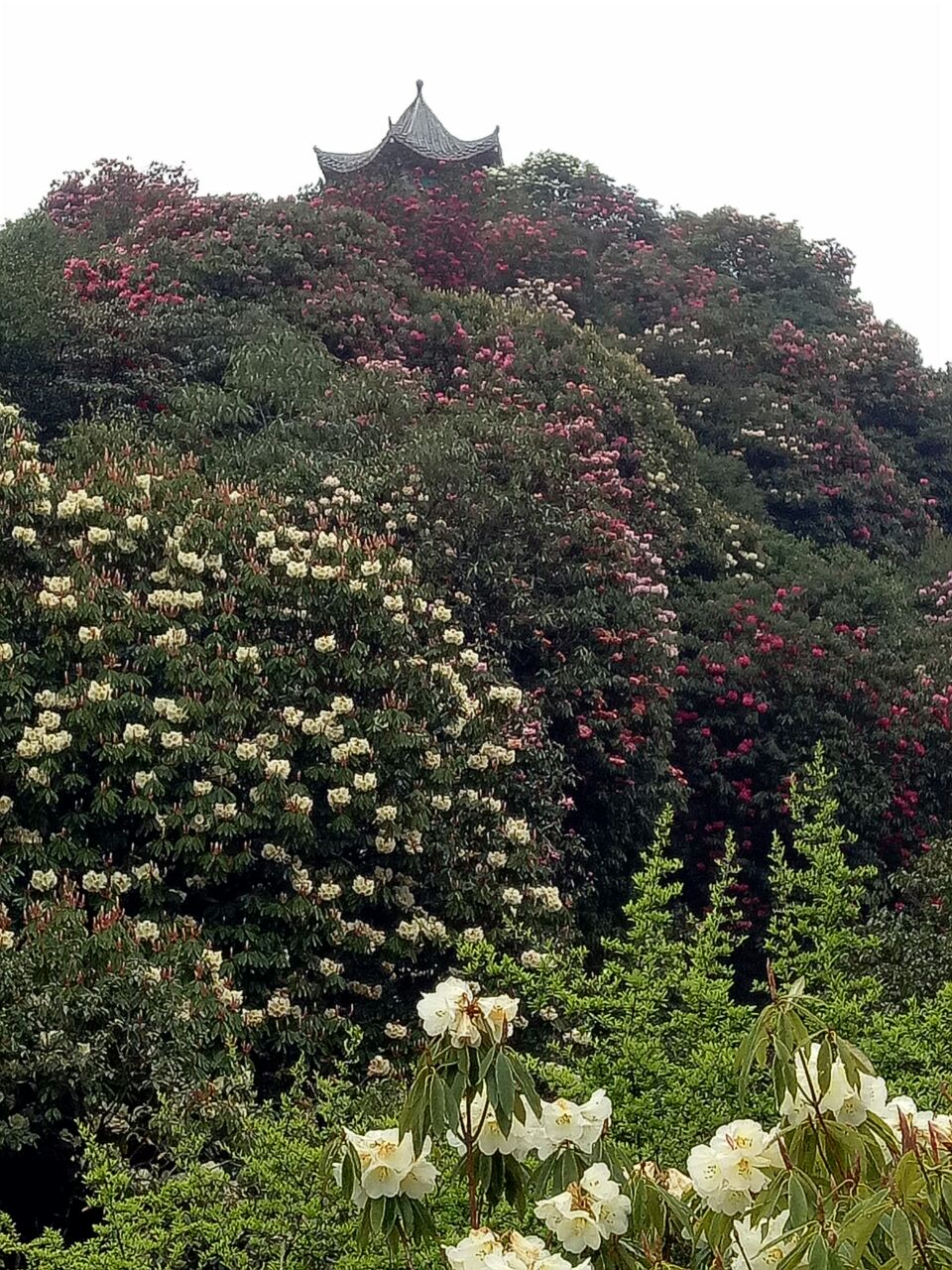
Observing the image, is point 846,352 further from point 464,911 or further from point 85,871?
point 85,871

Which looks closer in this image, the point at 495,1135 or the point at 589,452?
the point at 495,1135

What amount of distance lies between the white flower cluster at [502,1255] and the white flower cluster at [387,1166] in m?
0.28

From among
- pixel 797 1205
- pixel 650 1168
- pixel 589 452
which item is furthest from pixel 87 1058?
pixel 589 452

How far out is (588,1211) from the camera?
2381 millimetres

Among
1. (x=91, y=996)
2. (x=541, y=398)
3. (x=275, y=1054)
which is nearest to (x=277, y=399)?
(x=541, y=398)

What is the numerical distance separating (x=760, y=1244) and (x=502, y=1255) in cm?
42

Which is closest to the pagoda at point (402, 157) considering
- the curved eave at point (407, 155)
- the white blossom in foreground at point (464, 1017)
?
the curved eave at point (407, 155)

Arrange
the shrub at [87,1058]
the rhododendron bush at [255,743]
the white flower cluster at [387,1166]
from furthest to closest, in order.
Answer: the rhododendron bush at [255,743], the shrub at [87,1058], the white flower cluster at [387,1166]

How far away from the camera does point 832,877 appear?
5047mm

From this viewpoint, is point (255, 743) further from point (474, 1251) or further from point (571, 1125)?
point (474, 1251)

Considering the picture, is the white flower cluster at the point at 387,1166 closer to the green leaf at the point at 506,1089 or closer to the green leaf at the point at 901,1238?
the green leaf at the point at 506,1089

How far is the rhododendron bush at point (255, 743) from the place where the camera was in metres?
6.45

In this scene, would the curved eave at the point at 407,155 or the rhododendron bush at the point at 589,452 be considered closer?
the rhododendron bush at the point at 589,452

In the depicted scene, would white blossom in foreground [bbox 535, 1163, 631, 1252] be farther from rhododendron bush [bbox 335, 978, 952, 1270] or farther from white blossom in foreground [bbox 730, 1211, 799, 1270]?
white blossom in foreground [bbox 730, 1211, 799, 1270]
